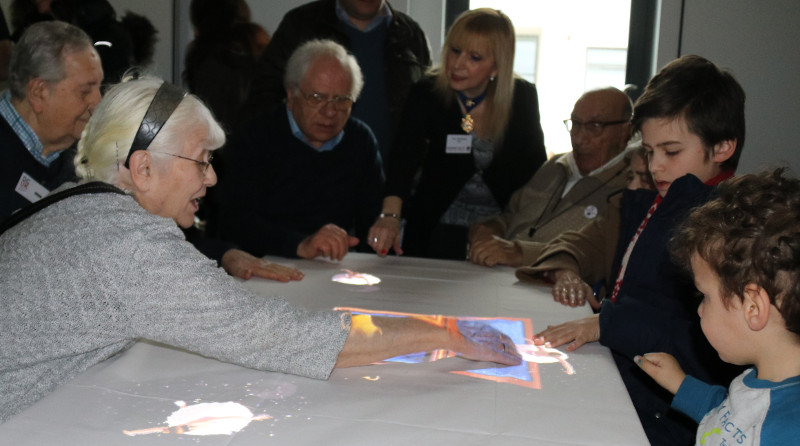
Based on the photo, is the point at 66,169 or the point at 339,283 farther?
the point at 66,169

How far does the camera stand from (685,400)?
1495 mm

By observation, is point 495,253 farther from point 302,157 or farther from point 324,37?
point 324,37

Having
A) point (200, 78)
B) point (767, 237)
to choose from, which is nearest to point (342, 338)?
point (767, 237)

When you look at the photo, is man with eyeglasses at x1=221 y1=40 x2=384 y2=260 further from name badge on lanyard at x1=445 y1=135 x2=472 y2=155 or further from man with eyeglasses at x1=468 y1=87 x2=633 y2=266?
man with eyeglasses at x1=468 y1=87 x2=633 y2=266

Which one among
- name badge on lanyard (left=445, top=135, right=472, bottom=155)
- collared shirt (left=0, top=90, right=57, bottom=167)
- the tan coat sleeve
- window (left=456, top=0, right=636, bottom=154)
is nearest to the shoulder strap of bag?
collared shirt (left=0, top=90, right=57, bottom=167)

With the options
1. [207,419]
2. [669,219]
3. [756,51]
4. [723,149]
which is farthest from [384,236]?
[756,51]

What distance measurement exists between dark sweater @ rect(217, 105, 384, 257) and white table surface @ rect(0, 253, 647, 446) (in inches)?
56.4

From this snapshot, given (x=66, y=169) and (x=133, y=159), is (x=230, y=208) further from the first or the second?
(x=133, y=159)

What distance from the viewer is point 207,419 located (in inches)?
51.8

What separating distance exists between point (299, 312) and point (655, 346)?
885 mm

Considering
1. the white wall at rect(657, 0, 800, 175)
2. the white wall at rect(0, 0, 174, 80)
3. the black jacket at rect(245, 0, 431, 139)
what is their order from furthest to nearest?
the white wall at rect(0, 0, 174, 80) → the white wall at rect(657, 0, 800, 175) → the black jacket at rect(245, 0, 431, 139)

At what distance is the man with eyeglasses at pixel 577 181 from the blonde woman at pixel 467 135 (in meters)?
0.15

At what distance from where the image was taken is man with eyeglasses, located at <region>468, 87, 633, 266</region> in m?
3.04

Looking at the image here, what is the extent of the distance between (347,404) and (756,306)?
754 mm
